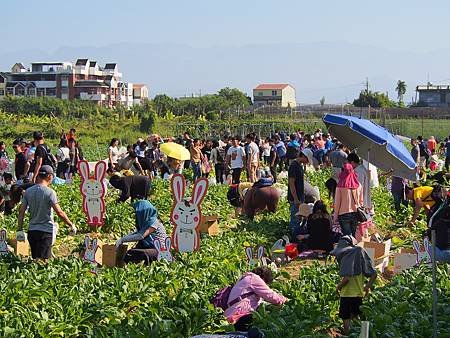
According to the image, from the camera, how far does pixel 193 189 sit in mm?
11273

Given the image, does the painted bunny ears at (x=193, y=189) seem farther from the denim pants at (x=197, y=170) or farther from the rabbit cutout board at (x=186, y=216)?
the denim pants at (x=197, y=170)

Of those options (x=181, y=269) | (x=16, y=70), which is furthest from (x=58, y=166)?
(x=16, y=70)

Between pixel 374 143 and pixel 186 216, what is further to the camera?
pixel 374 143

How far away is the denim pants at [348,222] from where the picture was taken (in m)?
12.7

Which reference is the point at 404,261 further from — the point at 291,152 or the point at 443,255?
the point at 291,152

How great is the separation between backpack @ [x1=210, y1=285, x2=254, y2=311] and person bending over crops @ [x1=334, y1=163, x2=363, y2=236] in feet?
15.0

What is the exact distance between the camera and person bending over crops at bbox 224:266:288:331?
7973 mm

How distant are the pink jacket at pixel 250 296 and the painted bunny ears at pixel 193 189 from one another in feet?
10.0

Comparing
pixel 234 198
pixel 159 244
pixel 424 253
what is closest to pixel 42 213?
pixel 159 244

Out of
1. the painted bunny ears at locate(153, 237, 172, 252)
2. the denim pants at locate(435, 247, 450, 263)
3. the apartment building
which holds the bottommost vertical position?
the denim pants at locate(435, 247, 450, 263)

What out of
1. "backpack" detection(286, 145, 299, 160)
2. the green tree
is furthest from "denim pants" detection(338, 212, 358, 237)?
the green tree

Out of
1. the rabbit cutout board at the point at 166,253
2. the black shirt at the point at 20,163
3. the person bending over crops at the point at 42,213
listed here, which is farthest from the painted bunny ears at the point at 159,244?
the black shirt at the point at 20,163

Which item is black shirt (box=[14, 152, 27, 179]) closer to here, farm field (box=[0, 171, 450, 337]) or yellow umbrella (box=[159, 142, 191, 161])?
yellow umbrella (box=[159, 142, 191, 161])

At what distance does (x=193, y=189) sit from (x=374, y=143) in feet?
14.7
